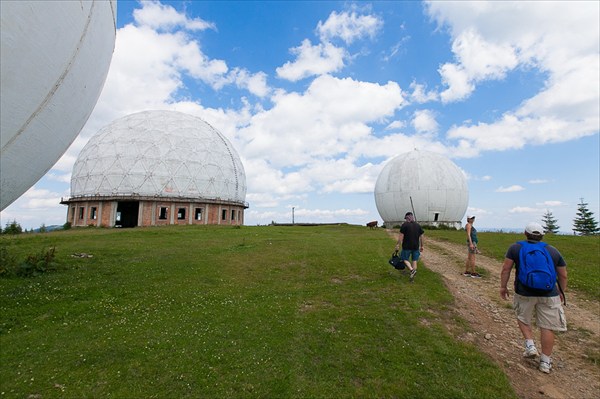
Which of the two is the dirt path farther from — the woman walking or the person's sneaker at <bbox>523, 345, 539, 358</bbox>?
the woman walking

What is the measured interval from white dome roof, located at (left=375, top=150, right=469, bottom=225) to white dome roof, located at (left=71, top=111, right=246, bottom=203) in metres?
24.6

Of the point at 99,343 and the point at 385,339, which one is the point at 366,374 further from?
the point at 99,343

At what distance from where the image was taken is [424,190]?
45.6 meters

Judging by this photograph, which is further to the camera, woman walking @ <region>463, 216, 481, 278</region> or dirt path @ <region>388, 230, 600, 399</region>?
woman walking @ <region>463, 216, 481, 278</region>

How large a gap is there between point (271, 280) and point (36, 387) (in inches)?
312

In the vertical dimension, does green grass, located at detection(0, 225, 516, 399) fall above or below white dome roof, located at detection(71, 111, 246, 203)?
below

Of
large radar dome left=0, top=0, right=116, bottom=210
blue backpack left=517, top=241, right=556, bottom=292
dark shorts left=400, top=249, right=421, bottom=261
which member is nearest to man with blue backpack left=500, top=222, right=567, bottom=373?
blue backpack left=517, top=241, right=556, bottom=292

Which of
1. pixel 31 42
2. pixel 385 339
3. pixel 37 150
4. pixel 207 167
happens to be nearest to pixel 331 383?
pixel 385 339

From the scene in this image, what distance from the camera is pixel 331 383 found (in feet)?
17.6

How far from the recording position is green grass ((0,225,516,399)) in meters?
5.27

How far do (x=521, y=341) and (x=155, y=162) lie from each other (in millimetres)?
44829

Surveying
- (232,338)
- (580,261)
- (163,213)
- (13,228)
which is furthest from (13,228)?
(580,261)

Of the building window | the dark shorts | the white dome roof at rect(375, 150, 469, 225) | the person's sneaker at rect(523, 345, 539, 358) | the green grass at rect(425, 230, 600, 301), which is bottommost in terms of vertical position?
the person's sneaker at rect(523, 345, 539, 358)

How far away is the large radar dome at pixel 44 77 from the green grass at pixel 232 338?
11.0 feet
